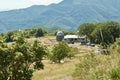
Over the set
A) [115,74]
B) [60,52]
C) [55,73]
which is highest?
[115,74]

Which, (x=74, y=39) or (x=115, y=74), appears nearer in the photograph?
(x=115, y=74)

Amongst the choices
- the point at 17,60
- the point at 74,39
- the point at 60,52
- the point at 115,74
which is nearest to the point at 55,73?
the point at 17,60

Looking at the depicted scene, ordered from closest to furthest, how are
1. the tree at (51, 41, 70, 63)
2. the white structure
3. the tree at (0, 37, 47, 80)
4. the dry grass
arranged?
the tree at (0, 37, 47, 80), the dry grass, the tree at (51, 41, 70, 63), the white structure

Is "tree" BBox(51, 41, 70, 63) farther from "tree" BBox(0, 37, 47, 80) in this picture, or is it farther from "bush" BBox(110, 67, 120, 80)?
"bush" BBox(110, 67, 120, 80)

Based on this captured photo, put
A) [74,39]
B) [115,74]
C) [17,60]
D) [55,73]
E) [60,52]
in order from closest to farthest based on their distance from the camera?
[115,74] < [17,60] < [55,73] < [60,52] < [74,39]

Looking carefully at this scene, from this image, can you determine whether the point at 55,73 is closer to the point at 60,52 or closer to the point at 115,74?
the point at 60,52

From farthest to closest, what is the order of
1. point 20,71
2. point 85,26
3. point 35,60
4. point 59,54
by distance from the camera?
point 85,26 < point 59,54 < point 35,60 < point 20,71

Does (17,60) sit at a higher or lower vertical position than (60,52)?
higher

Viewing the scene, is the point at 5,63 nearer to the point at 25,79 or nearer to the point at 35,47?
the point at 25,79

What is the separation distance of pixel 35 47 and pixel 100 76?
1424 cm

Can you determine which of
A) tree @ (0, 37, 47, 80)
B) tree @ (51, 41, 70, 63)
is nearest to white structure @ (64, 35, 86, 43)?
tree @ (51, 41, 70, 63)

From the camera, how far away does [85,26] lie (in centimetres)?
15575

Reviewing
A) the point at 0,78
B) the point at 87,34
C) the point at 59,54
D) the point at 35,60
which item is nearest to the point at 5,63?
the point at 0,78

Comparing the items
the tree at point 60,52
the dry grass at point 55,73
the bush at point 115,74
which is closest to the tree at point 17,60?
the bush at point 115,74
